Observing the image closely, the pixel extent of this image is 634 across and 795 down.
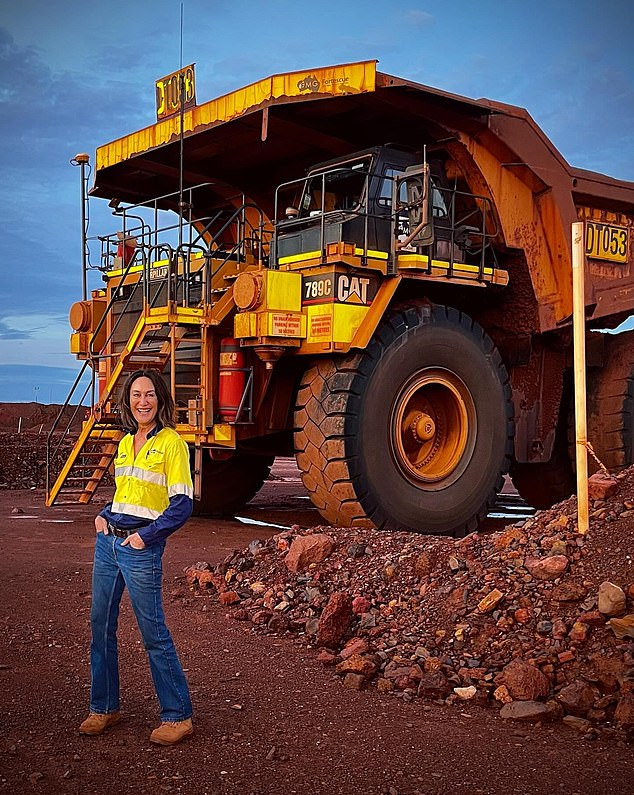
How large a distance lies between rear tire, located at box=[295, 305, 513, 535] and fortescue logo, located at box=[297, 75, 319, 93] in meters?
2.26

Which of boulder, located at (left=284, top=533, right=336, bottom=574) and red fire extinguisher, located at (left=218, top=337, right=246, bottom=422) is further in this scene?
red fire extinguisher, located at (left=218, top=337, right=246, bottom=422)

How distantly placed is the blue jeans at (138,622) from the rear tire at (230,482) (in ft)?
24.0

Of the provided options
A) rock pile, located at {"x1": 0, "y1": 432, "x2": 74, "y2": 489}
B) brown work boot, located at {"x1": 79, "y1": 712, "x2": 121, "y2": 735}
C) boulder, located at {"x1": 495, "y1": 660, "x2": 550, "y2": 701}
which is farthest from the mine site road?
rock pile, located at {"x1": 0, "y1": 432, "x2": 74, "y2": 489}

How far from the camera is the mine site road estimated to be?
149 inches

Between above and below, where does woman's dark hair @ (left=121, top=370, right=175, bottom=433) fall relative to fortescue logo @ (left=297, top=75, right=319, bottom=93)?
below

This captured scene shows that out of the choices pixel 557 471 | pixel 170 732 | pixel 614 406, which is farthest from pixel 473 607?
pixel 557 471

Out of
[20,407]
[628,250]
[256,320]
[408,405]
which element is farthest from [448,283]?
[20,407]

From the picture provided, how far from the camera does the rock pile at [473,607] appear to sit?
4.82 metres

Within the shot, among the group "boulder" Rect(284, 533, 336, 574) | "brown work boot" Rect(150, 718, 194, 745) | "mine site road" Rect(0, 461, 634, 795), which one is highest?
"boulder" Rect(284, 533, 336, 574)

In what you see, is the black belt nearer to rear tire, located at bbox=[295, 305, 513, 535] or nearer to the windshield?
rear tire, located at bbox=[295, 305, 513, 535]

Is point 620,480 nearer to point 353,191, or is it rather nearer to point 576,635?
point 576,635

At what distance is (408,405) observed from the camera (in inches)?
387

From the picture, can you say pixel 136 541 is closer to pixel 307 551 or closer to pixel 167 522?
pixel 167 522

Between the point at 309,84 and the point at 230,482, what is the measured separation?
4964mm
